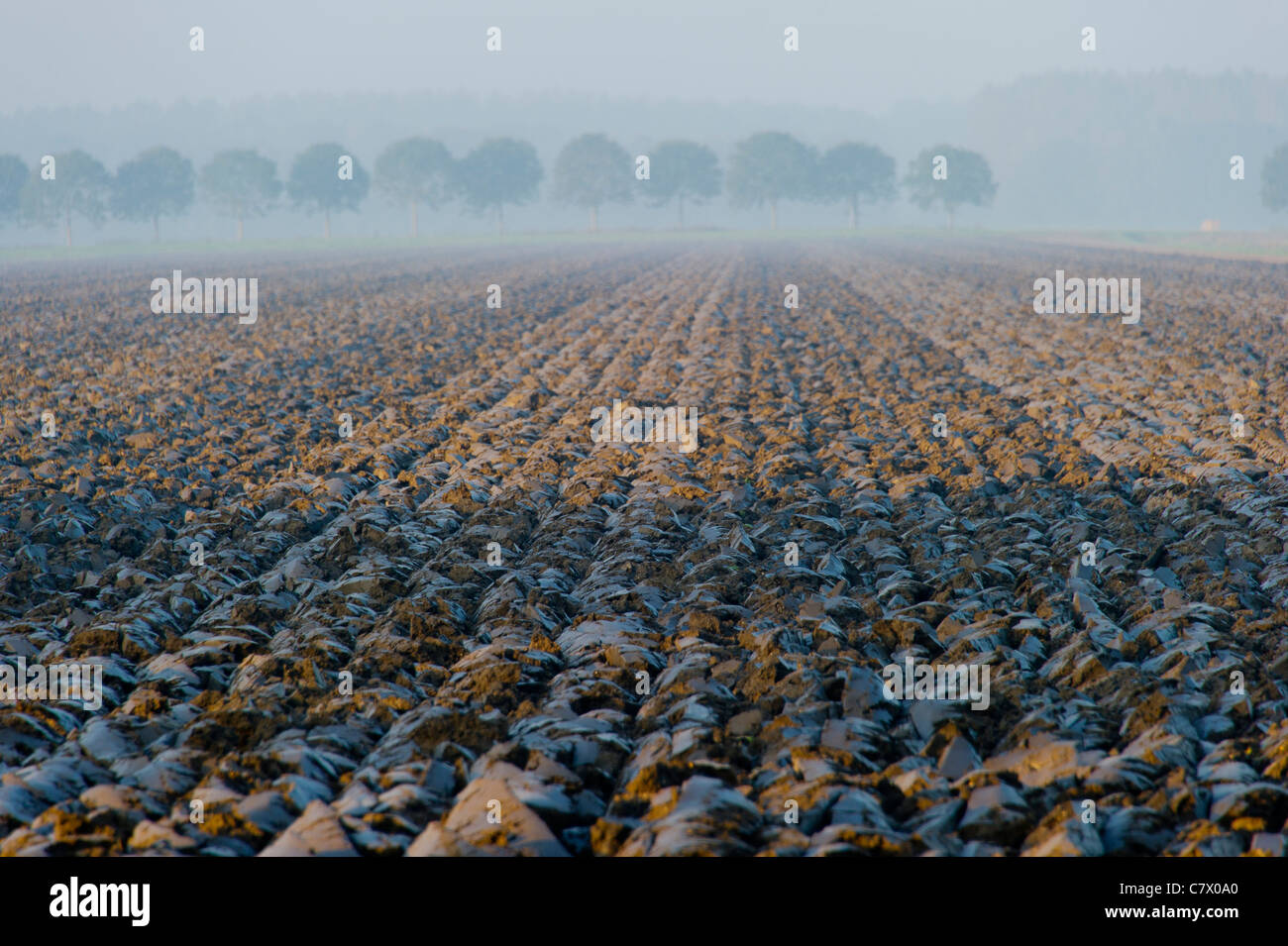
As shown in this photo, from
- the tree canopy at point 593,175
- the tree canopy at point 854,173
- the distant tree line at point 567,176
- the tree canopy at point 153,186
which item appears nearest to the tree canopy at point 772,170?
the distant tree line at point 567,176

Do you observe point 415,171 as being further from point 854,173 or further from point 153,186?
point 854,173

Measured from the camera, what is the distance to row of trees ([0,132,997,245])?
131000mm

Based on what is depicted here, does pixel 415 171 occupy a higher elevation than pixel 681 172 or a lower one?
lower

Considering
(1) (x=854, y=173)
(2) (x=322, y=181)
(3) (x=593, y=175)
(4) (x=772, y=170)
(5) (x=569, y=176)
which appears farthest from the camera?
(1) (x=854, y=173)

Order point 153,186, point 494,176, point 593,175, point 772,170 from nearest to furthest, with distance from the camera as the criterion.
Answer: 1. point 153,186
2. point 494,176
3. point 772,170
4. point 593,175

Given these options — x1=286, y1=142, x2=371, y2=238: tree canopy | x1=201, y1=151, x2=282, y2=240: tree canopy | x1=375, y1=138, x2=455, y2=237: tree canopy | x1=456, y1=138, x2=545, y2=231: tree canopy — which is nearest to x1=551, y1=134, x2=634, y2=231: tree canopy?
x1=456, y1=138, x2=545, y2=231: tree canopy

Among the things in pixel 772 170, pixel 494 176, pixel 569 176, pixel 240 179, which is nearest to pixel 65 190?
pixel 240 179

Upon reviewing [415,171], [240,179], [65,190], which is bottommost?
[65,190]

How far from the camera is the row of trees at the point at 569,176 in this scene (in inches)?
5157

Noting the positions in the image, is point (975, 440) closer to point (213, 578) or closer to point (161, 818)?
point (213, 578)

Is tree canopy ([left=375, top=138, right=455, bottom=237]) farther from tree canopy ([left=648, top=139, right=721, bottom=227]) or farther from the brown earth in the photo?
the brown earth

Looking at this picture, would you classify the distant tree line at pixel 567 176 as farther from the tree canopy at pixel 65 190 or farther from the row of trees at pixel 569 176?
the tree canopy at pixel 65 190

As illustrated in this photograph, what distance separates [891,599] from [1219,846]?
304 cm

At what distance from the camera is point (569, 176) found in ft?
456
